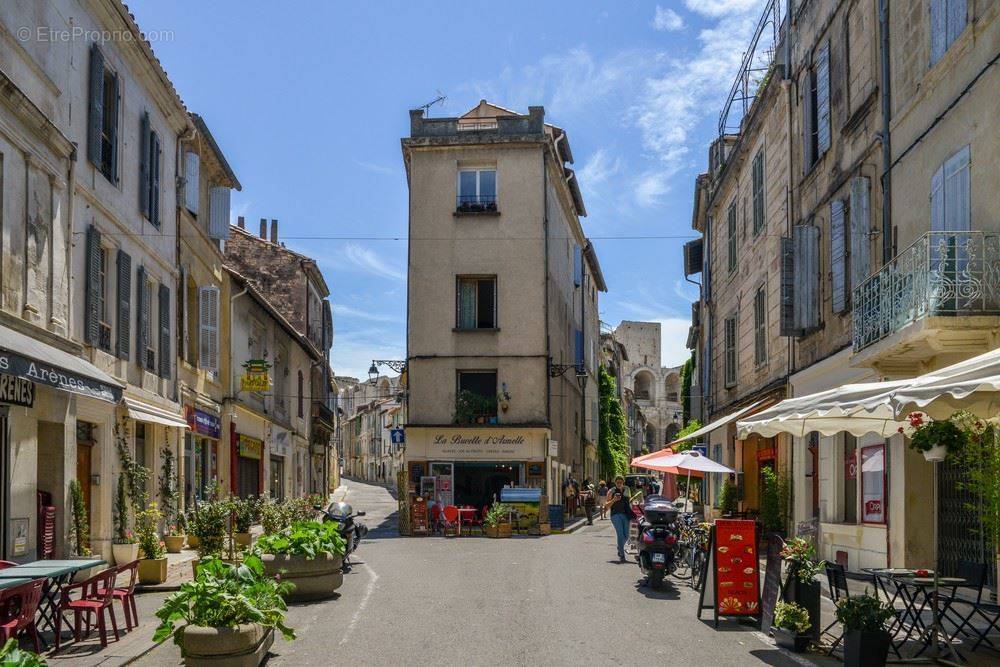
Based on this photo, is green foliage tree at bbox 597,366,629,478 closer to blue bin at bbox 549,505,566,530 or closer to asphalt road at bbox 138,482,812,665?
blue bin at bbox 549,505,566,530

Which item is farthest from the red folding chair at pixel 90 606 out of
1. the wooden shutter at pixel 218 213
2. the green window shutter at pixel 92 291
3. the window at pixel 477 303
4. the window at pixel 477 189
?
the window at pixel 477 189

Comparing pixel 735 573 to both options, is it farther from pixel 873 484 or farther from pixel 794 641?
pixel 873 484

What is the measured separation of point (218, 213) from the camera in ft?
83.6

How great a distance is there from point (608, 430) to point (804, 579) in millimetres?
46190

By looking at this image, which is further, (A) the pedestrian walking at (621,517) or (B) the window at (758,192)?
(B) the window at (758,192)

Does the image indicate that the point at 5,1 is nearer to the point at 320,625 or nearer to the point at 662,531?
the point at 320,625

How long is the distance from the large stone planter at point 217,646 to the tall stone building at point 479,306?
72.0 ft

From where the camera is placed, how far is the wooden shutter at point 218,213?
82.5ft

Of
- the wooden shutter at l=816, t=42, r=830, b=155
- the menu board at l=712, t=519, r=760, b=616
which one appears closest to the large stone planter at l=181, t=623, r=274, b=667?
the menu board at l=712, t=519, r=760, b=616

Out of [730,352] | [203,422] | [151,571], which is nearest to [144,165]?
[203,422]

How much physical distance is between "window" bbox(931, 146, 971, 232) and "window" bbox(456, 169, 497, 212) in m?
19.0

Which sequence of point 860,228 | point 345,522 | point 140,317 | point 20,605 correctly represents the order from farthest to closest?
point 140,317 → point 345,522 → point 860,228 → point 20,605

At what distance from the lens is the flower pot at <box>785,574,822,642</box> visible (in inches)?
383

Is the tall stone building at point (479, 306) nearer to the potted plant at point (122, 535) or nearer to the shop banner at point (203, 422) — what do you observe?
the shop banner at point (203, 422)
